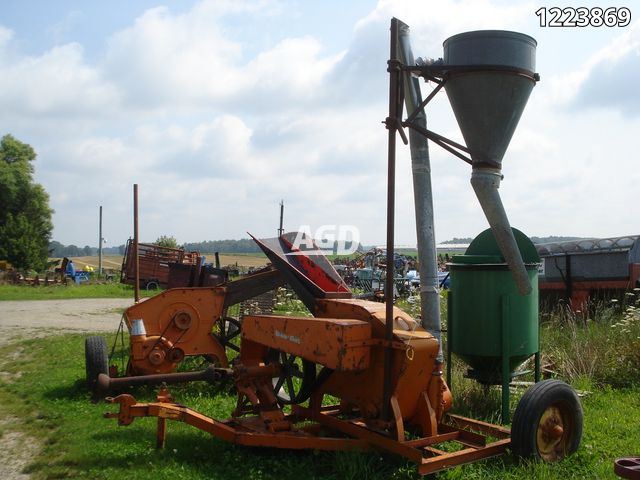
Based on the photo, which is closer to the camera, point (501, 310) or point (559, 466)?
point (559, 466)

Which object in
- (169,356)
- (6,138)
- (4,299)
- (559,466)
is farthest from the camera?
(6,138)

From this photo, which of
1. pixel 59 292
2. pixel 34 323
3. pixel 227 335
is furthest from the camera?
pixel 59 292

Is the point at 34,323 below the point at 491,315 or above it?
below

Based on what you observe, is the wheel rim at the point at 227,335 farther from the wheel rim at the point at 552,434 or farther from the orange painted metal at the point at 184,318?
the wheel rim at the point at 552,434

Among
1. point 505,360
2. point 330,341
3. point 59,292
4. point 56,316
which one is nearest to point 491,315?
point 505,360

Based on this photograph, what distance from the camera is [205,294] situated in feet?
25.4

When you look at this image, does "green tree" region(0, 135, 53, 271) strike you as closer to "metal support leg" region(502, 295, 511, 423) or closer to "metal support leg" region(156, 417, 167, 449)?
"metal support leg" region(156, 417, 167, 449)

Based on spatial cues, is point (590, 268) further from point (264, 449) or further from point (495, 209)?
point (264, 449)

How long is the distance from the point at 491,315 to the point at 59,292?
2597cm

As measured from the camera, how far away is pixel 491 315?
610cm

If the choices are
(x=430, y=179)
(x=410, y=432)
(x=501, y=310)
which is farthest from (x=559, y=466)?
(x=430, y=179)

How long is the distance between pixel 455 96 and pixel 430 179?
0.94m

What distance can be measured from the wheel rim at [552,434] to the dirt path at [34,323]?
13.0 feet

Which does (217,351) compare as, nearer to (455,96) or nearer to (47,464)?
(47,464)
